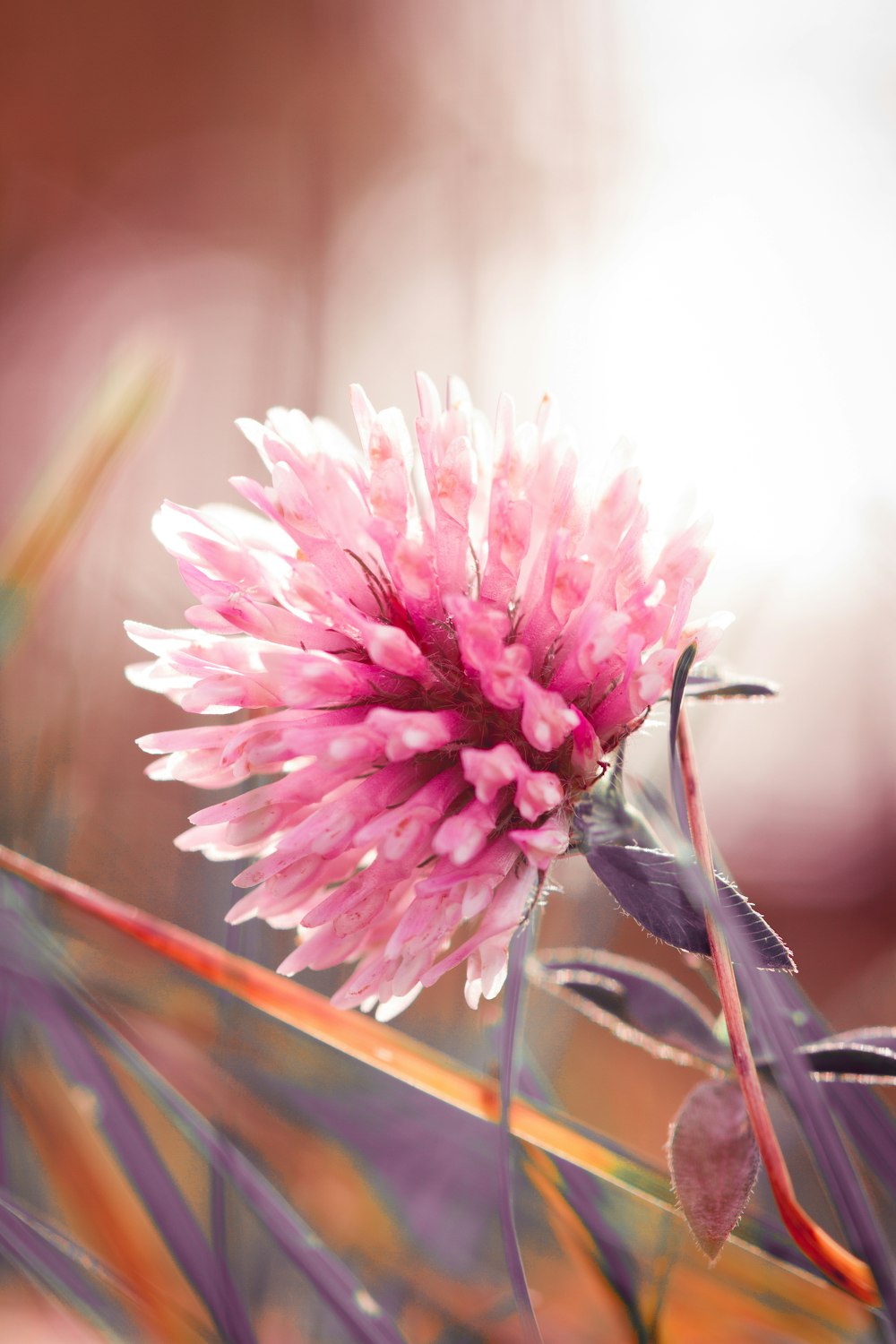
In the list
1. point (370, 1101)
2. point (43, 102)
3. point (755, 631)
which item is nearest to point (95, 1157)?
point (370, 1101)

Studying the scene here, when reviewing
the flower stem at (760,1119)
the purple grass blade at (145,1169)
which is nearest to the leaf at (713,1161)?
the flower stem at (760,1119)

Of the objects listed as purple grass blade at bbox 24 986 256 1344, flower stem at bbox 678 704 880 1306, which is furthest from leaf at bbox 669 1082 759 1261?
purple grass blade at bbox 24 986 256 1344

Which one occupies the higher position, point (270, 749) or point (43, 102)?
point (43, 102)

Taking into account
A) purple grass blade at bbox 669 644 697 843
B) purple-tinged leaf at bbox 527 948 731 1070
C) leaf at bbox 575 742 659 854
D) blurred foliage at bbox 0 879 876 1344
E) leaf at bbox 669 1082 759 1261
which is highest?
purple grass blade at bbox 669 644 697 843

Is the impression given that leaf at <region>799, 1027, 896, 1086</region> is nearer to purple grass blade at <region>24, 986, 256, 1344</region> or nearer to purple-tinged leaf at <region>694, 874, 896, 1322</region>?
purple-tinged leaf at <region>694, 874, 896, 1322</region>

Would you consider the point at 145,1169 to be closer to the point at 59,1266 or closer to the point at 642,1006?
the point at 59,1266

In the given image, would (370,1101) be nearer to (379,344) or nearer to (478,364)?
(478,364)

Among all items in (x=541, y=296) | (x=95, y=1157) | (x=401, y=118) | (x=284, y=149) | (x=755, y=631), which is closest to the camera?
(x=95, y=1157)
